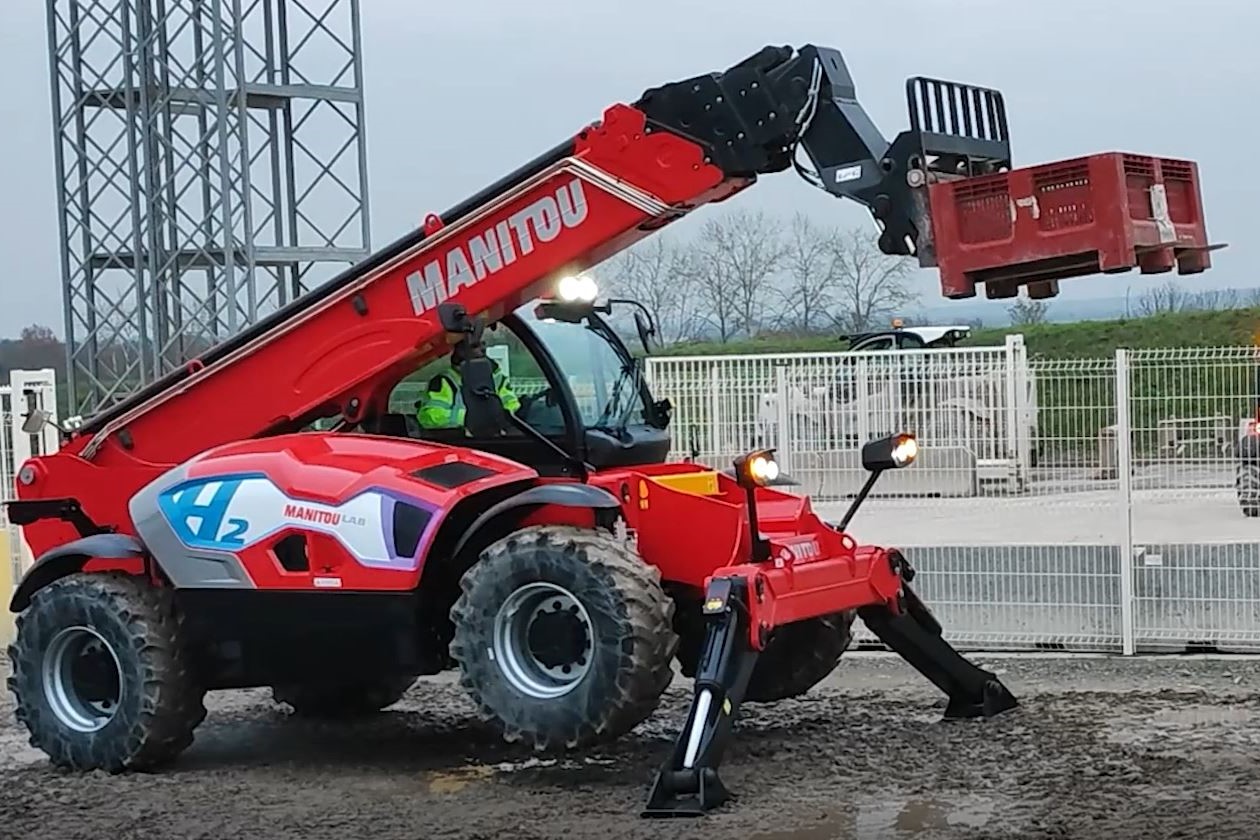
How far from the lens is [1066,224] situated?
687 cm

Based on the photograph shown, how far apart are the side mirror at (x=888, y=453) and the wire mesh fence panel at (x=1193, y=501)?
264 centimetres

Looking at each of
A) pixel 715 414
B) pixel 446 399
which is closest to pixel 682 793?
pixel 446 399

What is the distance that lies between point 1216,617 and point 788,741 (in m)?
3.43

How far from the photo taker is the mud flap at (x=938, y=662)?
8.75 meters

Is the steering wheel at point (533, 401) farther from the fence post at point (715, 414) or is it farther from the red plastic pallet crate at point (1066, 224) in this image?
the fence post at point (715, 414)

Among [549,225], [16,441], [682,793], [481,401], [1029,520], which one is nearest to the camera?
[682,793]

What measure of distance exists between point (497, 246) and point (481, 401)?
72 cm

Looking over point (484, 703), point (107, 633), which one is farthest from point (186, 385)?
point (484, 703)

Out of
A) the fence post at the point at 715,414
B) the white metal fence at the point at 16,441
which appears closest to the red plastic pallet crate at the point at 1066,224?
the fence post at the point at 715,414

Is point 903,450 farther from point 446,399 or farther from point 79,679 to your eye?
point 79,679

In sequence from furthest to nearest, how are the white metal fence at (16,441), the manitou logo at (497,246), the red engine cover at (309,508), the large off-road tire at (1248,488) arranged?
the white metal fence at (16,441), the large off-road tire at (1248,488), the manitou logo at (497,246), the red engine cover at (309,508)

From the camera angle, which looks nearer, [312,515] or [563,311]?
[312,515]

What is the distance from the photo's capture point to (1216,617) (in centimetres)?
1073

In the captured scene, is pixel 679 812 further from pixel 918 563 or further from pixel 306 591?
pixel 918 563
